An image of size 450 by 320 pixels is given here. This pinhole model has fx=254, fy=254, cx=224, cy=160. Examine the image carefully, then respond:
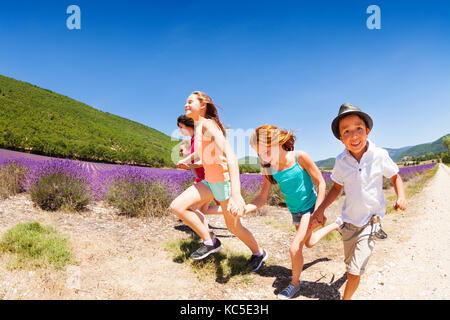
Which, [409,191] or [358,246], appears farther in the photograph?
[409,191]

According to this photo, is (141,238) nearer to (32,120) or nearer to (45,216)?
(45,216)

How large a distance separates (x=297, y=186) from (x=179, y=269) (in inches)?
65.0

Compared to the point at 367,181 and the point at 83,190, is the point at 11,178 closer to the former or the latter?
the point at 83,190

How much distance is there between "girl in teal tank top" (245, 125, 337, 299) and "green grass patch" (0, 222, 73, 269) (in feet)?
7.14

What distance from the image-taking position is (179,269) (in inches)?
115

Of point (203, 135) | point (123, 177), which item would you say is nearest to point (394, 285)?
point (203, 135)

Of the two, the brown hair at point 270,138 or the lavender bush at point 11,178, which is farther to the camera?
the lavender bush at point 11,178

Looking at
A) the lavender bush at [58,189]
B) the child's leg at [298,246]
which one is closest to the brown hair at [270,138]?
the child's leg at [298,246]

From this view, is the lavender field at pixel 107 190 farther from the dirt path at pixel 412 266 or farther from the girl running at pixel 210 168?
the dirt path at pixel 412 266

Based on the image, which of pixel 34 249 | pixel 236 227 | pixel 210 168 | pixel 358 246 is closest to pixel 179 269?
pixel 236 227

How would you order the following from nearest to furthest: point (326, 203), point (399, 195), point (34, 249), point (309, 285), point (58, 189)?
point (399, 195), point (326, 203), point (309, 285), point (34, 249), point (58, 189)

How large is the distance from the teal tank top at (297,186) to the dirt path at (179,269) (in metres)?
0.90

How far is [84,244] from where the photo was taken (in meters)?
3.32

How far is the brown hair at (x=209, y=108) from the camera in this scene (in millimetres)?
2646
